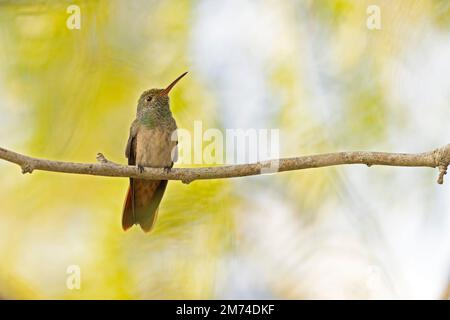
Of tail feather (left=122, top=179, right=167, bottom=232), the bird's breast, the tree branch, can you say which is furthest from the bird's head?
the tree branch

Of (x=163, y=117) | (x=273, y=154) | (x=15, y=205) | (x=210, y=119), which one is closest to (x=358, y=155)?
(x=273, y=154)

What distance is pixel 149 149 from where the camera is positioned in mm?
3803

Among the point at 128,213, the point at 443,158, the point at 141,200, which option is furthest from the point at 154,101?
the point at 443,158

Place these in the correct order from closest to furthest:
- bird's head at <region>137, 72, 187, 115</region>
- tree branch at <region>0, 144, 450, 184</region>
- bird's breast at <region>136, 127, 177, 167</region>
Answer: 1. tree branch at <region>0, 144, 450, 184</region>
2. bird's breast at <region>136, 127, 177, 167</region>
3. bird's head at <region>137, 72, 187, 115</region>

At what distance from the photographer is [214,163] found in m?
3.82

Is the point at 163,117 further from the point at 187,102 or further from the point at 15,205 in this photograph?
the point at 15,205

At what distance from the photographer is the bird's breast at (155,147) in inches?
147

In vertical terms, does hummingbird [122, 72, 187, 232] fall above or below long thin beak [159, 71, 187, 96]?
below

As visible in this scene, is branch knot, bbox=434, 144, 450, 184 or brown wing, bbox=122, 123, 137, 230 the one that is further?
brown wing, bbox=122, 123, 137, 230

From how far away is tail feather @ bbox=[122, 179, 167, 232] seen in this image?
3.84m

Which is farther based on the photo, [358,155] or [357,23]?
[357,23]

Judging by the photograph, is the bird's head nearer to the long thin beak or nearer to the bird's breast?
the long thin beak

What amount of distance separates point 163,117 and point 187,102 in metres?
0.21

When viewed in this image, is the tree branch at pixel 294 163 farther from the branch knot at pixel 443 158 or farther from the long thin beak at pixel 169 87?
the long thin beak at pixel 169 87
